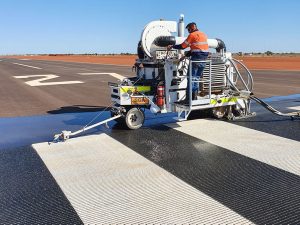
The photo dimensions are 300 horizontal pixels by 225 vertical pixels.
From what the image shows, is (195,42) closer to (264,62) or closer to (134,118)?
(134,118)

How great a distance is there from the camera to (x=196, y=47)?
686cm

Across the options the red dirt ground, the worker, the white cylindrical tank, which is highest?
the white cylindrical tank

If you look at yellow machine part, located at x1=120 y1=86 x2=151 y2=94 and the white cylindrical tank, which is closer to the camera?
yellow machine part, located at x1=120 y1=86 x2=151 y2=94

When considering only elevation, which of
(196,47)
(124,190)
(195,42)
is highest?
(195,42)

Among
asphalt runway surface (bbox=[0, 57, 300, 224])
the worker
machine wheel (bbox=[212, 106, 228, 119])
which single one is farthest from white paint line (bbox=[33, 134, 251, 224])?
machine wheel (bbox=[212, 106, 228, 119])

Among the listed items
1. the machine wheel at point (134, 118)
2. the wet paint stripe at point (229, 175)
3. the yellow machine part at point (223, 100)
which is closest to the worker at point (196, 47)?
the yellow machine part at point (223, 100)

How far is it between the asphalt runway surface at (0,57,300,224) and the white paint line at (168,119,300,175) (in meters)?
0.02

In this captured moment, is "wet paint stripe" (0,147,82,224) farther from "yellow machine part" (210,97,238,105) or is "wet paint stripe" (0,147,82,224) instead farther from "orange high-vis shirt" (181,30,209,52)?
"yellow machine part" (210,97,238,105)

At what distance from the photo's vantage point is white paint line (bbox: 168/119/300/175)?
4.98 meters

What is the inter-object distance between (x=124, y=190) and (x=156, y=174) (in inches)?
25.3

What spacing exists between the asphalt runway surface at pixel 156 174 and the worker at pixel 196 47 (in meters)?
1.16

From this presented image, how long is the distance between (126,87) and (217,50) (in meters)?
2.61

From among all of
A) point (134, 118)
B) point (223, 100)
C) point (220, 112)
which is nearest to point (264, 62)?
point (220, 112)

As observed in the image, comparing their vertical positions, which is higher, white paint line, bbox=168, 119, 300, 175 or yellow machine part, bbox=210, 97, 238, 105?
yellow machine part, bbox=210, 97, 238, 105
